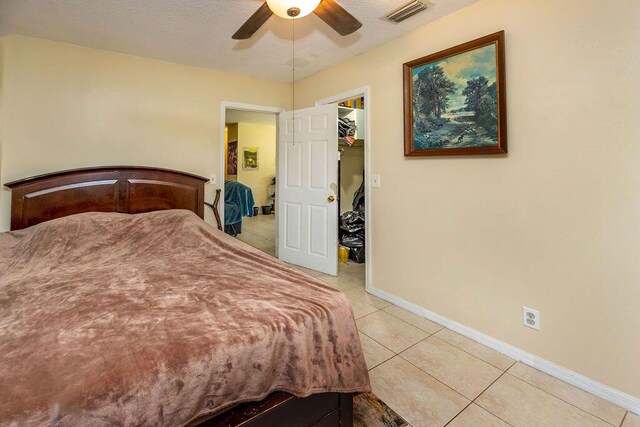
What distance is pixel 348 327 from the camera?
1.34 metres

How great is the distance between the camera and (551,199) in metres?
1.83

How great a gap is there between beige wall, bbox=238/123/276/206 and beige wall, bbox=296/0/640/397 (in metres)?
6.00

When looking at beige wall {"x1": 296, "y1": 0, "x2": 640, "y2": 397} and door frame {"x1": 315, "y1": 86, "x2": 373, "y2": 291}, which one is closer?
beige wall {"x1": 296, "y1": 0, "x2": 640, "y2": 397}

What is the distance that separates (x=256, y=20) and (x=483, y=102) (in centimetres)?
159

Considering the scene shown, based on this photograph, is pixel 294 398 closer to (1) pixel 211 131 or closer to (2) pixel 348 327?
(2) pixel 348 327

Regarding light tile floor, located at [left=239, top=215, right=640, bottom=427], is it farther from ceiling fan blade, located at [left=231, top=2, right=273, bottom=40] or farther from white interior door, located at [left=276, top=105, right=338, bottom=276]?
ceiling fan blade, located at [left=231, top=2, right=273, bottom=40]

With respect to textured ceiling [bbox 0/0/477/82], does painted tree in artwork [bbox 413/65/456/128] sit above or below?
below

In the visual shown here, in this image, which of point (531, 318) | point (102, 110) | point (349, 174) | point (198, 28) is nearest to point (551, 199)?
point (531, 318)

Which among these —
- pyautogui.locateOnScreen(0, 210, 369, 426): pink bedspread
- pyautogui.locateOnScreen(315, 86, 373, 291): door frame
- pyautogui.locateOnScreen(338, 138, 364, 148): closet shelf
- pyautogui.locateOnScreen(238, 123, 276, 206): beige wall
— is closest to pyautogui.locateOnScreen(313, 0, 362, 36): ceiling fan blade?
pyautogui.locateOnScreen(315, 86, 373, 291): door frame

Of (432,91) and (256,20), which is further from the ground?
(256,20)

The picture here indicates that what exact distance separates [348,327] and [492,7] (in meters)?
2.28

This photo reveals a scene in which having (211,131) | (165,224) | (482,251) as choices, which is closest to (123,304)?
(165,224)

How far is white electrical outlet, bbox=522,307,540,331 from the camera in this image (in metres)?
1.90

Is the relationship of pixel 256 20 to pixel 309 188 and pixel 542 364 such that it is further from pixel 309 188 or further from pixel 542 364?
pixel 542 364
